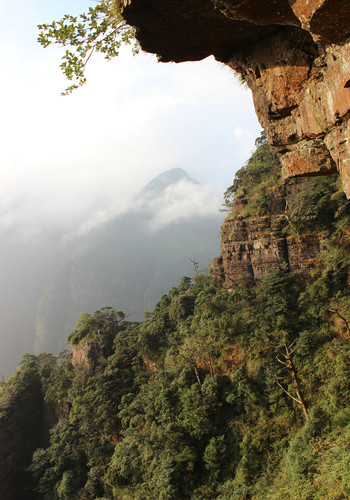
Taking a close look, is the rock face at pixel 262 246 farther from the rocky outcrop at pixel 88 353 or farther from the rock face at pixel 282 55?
the rock face at pixel 282 55

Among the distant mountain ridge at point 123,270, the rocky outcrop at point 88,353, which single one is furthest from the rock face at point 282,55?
the distant mountain ridge at point 123,270

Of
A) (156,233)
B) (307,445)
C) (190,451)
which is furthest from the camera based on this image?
(156,233)

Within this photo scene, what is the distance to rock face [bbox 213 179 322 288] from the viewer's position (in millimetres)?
21484

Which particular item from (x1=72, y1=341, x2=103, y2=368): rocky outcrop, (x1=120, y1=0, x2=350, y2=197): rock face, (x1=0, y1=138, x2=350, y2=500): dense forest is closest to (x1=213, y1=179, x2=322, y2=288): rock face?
(x1=0, y1=138, x2=350, y2=500): dense forest

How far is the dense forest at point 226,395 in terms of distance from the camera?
13453 mm

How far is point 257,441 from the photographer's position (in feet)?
49.1

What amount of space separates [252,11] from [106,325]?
32.9m

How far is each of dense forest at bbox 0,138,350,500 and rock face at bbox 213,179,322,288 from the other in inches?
22.0

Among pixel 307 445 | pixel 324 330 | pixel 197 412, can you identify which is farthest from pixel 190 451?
pixel 324 330

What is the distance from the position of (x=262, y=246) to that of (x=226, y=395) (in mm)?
11890

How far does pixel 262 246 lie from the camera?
77.5 feet

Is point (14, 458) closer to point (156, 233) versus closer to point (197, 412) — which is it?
point (197, 412)

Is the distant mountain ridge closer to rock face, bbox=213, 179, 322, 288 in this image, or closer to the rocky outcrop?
the rocky outcrop

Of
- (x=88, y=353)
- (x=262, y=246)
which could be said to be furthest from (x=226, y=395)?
(x=88, y=353)
